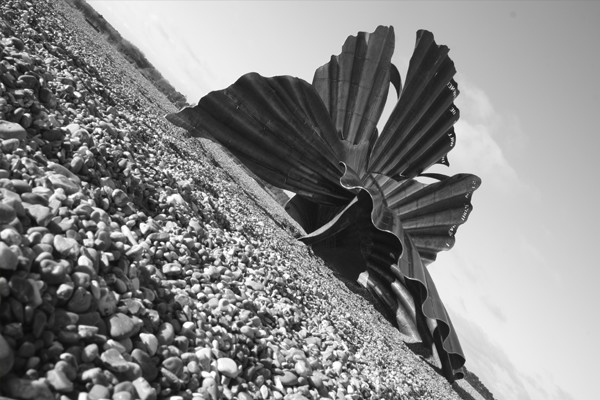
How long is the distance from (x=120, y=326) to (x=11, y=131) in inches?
61.2

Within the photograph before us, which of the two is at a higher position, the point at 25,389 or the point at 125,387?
the point at 125,387

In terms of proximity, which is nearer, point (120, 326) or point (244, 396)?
point (120, 326)

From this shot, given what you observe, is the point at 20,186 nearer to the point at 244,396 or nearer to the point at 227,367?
the point at 227,367

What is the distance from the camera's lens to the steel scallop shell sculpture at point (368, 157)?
32.0 ft

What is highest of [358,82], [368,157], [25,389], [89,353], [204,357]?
[358,82]

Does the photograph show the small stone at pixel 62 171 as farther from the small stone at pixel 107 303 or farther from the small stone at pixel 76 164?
the small stone at pixel 107 303

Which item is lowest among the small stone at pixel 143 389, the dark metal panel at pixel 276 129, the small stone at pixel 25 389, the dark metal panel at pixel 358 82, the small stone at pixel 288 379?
the small stone at pixel 25 389

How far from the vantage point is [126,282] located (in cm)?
264

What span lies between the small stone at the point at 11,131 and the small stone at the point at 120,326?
1.45 meters

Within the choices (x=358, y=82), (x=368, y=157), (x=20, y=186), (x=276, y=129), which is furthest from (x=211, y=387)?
(x=358, y=82)

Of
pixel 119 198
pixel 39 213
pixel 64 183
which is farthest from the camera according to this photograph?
pixel 119 198

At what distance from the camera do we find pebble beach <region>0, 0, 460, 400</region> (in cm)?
204

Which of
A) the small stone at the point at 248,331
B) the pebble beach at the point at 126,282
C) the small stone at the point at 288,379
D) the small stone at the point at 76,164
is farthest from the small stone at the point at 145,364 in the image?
the small stone at the point at 76,164

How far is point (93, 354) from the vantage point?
6.81 ft
